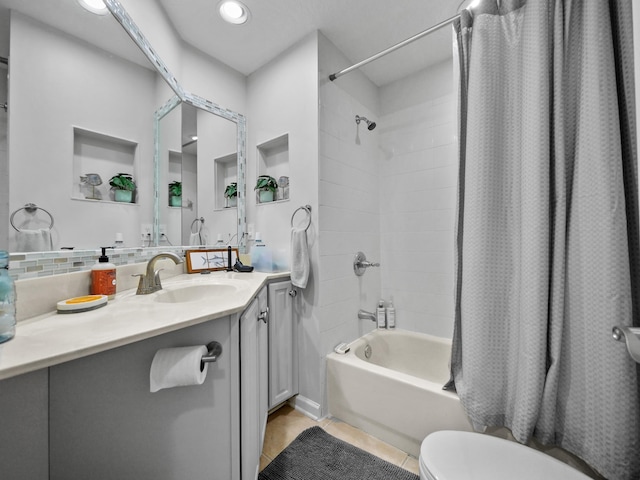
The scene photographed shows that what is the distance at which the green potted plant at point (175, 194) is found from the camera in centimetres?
161

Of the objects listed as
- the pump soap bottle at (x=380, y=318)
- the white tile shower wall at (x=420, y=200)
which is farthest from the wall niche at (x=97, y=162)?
the pump soap bottle at (x=380, y=318)

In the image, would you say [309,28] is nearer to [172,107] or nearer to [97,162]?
[172,107]

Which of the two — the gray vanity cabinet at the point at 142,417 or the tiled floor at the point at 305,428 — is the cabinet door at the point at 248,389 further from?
the tiled floor at the point at 305,428

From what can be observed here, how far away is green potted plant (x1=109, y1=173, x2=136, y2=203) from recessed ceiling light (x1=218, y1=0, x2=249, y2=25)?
1.11m

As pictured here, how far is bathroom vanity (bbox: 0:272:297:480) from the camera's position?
0.54 m

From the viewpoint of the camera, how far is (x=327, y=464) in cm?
126

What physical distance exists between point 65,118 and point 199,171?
85 centimetres

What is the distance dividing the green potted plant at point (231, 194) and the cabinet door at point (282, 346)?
2.67 feet

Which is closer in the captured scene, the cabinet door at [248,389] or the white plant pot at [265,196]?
the cabinet door at [248,389]

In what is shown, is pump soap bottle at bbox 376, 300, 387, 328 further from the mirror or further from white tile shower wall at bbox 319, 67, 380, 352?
the mirror

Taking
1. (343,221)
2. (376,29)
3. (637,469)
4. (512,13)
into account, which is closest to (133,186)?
(343,221)

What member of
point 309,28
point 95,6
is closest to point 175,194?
point 95,6

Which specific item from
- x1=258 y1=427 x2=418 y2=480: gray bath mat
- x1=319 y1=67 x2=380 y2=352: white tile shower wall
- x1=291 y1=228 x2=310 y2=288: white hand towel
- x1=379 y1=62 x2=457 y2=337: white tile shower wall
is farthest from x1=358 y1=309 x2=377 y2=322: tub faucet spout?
x1=258 y1=427 x2=418 y2=480: gray bath mat

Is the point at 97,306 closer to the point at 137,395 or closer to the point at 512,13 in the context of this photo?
the point at 137,395
